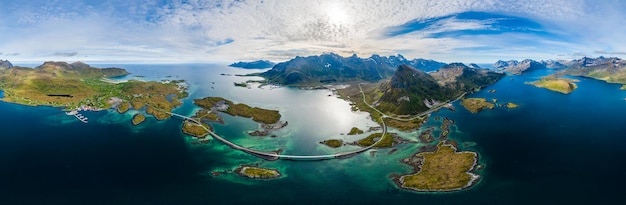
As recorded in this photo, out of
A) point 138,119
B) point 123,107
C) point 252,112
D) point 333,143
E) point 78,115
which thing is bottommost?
point 333,143

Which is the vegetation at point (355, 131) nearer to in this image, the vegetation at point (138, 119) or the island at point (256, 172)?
the island at point (256, 172)

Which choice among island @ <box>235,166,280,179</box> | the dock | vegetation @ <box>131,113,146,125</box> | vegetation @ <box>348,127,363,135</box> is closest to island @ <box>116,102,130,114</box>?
the dock

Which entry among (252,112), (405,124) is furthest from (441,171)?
(252,112)

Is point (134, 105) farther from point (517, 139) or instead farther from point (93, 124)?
point (517, 139)

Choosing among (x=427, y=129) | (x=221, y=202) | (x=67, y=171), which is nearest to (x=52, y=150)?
(x=67, y=171)

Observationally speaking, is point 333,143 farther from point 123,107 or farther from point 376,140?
point 123,107

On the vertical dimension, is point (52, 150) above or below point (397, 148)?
above
